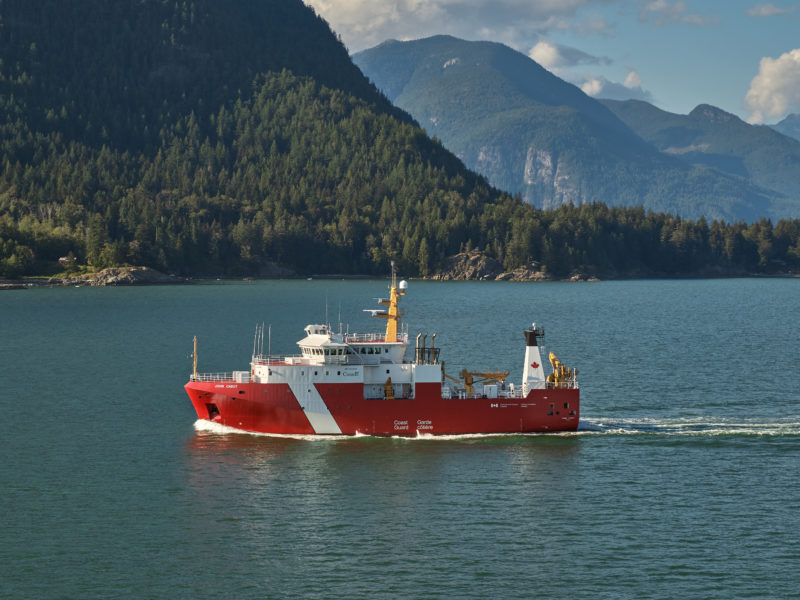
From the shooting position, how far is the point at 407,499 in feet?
149

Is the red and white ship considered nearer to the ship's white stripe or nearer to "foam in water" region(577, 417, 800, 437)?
the ship's white stripe

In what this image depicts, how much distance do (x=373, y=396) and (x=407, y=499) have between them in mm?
11192

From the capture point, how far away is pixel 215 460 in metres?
51.8

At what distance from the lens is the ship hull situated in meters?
55.3

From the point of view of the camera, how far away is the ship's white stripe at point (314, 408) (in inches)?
2167

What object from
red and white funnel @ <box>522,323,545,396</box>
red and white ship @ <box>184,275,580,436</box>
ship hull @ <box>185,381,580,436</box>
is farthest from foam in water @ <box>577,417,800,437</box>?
red and white funnel @ <box>522,323,545,396</box>

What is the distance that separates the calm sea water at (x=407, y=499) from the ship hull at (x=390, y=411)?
100 centimetres

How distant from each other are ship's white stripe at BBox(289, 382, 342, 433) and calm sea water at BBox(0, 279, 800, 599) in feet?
2.71

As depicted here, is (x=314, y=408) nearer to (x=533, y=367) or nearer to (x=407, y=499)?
(x=407, y=499)

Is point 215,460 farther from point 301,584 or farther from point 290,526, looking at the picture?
point 301,584

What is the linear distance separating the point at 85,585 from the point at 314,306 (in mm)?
113472

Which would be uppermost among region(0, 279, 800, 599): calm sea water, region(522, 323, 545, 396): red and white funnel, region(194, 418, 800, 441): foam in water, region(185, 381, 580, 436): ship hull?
region(522, 323, 545, 396): red and white funnel

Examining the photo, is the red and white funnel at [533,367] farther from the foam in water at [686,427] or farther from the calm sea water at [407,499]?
the foam in water at [686,427]

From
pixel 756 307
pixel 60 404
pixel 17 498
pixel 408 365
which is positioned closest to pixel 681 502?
pixel 408 365
